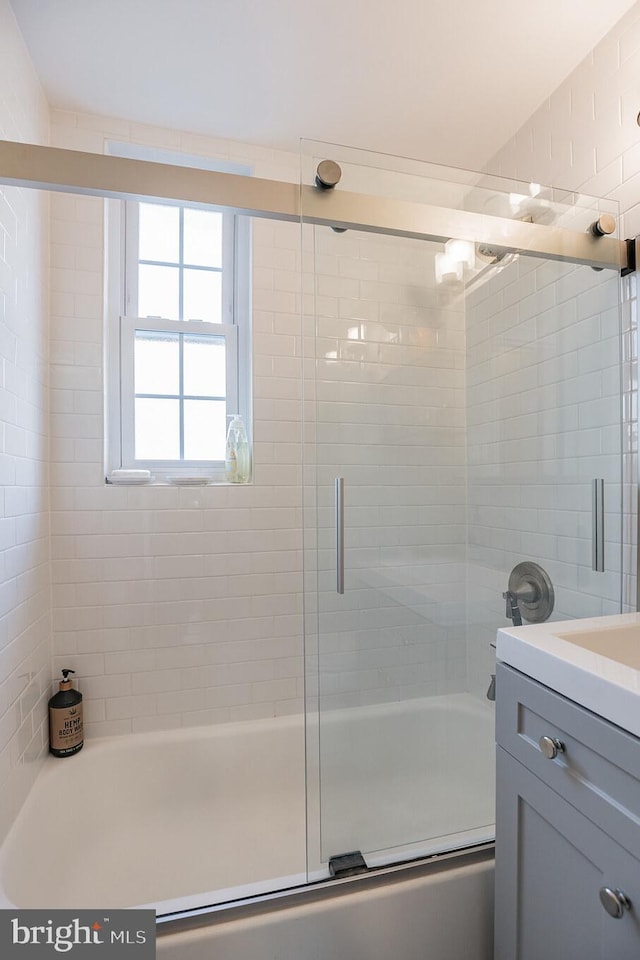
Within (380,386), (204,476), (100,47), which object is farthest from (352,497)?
(100,47)

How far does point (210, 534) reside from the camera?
1.96 m

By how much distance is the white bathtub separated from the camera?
1280mm

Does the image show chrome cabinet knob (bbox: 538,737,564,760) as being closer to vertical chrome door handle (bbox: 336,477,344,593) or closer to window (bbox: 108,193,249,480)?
vertical chrome door handle (bbox: 336,477,344,593)

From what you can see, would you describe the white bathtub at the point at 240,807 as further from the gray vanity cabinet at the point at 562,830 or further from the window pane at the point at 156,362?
the window pane at the point at 156,362

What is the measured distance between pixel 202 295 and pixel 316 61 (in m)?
0.92

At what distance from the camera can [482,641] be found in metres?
1.57

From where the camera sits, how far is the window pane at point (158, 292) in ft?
6.77

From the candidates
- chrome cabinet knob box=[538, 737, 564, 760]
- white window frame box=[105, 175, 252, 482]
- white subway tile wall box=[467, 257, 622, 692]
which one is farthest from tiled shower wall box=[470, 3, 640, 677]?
white window frame box=[105, 175, 252, 482]

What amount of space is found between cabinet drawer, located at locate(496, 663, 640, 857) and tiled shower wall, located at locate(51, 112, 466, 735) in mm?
505

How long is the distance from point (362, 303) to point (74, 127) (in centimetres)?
139

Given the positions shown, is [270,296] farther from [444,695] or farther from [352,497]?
[444,695]

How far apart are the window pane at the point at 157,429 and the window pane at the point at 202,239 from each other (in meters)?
0.63

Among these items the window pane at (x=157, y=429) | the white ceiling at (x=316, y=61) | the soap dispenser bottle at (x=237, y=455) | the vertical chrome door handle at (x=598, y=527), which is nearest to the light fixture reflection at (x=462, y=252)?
the white ceiling at (x=316, y=61)

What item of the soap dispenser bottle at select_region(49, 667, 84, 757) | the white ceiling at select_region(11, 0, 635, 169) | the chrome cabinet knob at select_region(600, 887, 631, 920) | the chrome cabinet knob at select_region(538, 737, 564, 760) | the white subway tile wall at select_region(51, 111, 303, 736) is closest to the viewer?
the chrome cabinet knob at select_region(600, 887, 631, 920)
